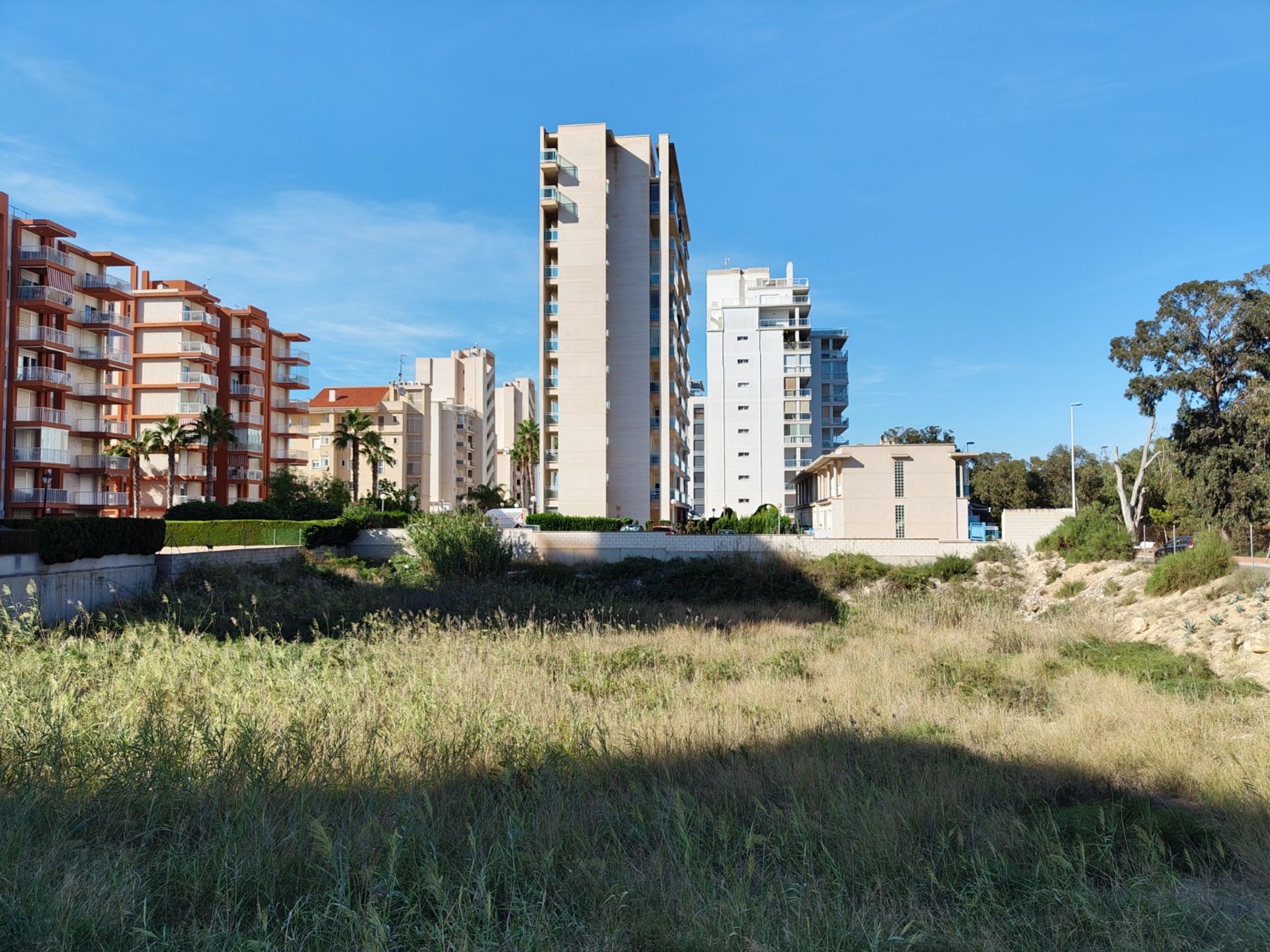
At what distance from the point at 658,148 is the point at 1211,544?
1821 inches

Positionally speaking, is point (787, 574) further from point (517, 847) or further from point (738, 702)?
point (517, 847)

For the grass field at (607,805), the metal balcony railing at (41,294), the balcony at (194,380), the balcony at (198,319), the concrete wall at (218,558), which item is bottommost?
the grass field at (607,805)

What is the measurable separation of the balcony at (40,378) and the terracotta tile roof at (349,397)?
44454 millimetres

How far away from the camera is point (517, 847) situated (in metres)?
5.67

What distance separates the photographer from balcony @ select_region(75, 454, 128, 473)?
55.1 meters

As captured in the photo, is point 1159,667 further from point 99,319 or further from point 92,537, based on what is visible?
point 99,319

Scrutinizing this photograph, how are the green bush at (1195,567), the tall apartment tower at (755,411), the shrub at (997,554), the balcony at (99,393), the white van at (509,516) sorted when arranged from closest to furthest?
the green bush at (1195,567) → the shrub at (997,554) → the white van at (509,516) → the balcony at (99,393) → the tall apartment tower at (755,411)

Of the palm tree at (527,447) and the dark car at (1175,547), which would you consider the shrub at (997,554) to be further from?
the palm tree at (527,447)

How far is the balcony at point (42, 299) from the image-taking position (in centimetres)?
5116

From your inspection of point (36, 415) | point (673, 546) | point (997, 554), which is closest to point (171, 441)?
point (36, 415)

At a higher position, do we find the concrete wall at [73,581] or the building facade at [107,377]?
the building facade at [107,377]

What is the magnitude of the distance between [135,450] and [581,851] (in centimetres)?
6131

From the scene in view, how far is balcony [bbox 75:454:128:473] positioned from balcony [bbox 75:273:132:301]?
11.2m

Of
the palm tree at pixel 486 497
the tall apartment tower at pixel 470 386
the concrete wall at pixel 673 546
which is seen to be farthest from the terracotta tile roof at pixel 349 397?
the concrete wall at pixel 673 546
